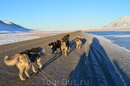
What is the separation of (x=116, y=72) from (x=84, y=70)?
1625mm

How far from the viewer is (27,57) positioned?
4828 mm

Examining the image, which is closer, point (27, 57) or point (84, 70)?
point (27, 57)

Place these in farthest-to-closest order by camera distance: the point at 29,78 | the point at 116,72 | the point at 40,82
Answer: the point at 116,72 → the point at 29,78 → the point at 40,82

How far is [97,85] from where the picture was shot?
14.7 feet

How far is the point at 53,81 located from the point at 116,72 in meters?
3.29

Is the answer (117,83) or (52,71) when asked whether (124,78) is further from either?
(52,71)

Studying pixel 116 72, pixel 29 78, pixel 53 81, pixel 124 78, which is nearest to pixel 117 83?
pixel 124 78

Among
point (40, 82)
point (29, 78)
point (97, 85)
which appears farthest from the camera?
point (29, 78)

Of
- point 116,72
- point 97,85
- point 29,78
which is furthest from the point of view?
point 116,72

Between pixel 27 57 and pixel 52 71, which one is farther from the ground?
pixel 27 57

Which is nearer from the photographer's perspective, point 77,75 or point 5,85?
point 5,85

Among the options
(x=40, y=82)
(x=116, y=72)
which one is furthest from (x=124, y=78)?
(x=40, y=82)

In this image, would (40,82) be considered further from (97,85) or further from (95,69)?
(95,69)

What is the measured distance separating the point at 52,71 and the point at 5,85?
219 centimetres
